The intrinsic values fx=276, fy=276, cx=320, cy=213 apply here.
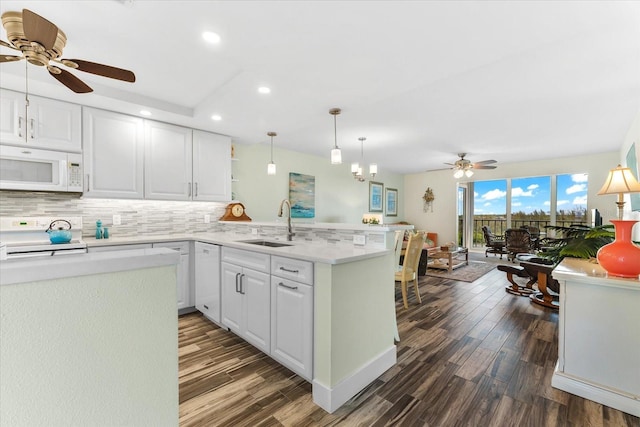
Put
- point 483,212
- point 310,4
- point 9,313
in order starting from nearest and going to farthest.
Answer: point 9,313 → point 310,4 → point 483,212

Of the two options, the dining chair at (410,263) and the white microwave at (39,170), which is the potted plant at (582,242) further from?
the white microwave at (39,170)

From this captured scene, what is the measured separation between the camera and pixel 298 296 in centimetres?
193

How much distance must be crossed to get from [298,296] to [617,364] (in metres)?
2.12

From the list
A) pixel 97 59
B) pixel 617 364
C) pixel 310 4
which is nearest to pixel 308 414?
pixel 617 364

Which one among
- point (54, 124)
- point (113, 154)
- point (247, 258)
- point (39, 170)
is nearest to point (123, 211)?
point (113, 154)

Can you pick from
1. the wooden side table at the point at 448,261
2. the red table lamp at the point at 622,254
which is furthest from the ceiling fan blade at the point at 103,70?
the wooden side table at the point at 448,261

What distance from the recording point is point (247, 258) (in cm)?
243

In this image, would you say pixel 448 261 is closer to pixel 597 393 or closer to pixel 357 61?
pixel 597 393

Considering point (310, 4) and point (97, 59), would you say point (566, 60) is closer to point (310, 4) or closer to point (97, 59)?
point (310, 4)

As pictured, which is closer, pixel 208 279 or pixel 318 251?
pixel 318 251

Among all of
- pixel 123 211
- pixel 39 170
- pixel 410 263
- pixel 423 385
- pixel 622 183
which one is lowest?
pixel 423 385

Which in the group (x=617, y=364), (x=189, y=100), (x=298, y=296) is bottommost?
(x=617, y=364)

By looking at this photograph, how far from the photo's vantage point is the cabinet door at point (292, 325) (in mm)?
1867

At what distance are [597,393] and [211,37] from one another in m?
3.56
